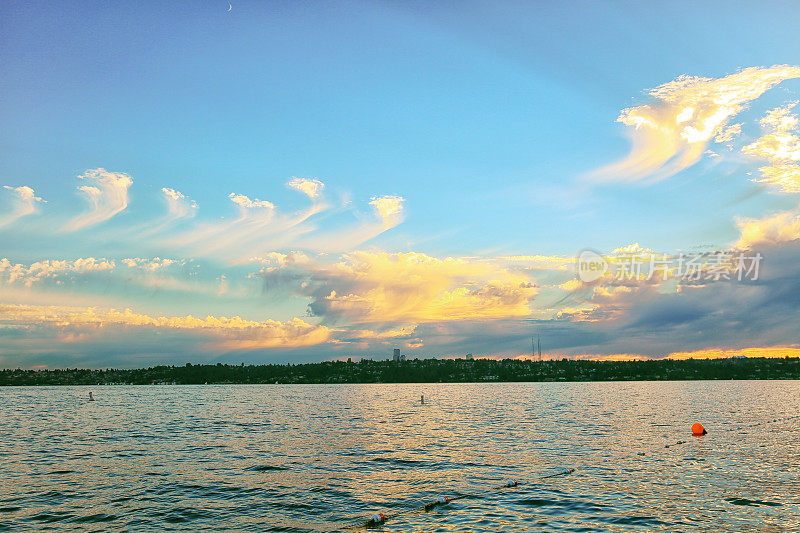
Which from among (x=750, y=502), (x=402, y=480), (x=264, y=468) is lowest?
(x=264, y=468)

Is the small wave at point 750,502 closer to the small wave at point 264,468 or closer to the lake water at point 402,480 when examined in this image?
the lake water at point 402,480

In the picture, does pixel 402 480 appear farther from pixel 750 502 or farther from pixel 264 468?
pixel 750 502

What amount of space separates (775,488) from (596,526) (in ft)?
65.9

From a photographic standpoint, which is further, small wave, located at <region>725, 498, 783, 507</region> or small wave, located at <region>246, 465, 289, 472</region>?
small wave, located at <region>246, 465, 289, 472</region>

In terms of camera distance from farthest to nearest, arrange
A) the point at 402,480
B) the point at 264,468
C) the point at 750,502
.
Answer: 1. the point at 264,468
2. the point at 402,480
3. the point at 750,502

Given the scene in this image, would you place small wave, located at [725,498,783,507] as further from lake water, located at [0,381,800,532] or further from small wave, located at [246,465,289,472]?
small wave, located at [246,465,289,472]

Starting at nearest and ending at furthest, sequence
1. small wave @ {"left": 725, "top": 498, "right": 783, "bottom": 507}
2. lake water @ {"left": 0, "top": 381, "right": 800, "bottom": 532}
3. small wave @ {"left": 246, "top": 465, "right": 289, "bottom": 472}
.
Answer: lake water @ {"left": 0, "top": 381, "right": 800, "bottom": 532} → small wave @ {"left": 725, "top": 498, "right": 783, "bottom": 507} → small wave @ {"left": 246, "top": 465, "right": 289, "bottom": 472}

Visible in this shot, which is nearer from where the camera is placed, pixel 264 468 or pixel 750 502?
pixel 750 502

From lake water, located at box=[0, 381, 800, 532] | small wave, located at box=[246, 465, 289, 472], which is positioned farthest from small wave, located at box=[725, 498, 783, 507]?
small wave, located at box=[246, 465, 289, 472]

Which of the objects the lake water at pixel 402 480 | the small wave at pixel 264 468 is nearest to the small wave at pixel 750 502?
the lake water at pixel 402 480

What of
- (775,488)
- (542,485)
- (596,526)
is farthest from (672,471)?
(596,526)

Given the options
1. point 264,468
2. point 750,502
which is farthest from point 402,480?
point 750,502

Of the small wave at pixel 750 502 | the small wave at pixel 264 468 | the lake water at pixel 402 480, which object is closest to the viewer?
the lake water at pixel 402 480

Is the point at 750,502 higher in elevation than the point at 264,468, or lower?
higher
